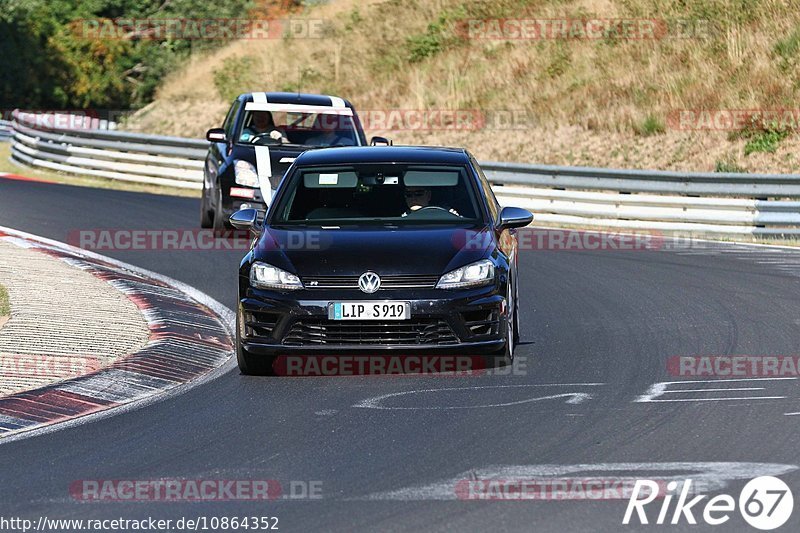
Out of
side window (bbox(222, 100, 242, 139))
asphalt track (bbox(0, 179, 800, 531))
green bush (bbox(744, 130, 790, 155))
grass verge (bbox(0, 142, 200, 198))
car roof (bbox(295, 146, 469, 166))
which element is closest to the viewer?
asphalt track (bbox(0, 179, 800, 531))

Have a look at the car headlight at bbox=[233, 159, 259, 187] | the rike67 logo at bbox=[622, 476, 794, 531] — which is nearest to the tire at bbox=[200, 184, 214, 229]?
the car headlight at bbox=[233, 159, 259, 187]

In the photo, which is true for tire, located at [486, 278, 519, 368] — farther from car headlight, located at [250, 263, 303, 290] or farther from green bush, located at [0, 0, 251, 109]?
green bush, located at [0, 0, 251, 109]

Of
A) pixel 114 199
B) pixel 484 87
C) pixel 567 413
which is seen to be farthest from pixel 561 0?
pixel 567 413

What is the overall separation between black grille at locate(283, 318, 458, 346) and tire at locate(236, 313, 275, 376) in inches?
17.6

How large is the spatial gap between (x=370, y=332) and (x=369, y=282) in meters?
0.33

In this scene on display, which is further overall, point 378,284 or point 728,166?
point 728,166

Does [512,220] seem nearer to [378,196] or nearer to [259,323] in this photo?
[378,196]

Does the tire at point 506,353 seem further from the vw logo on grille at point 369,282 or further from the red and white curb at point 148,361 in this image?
the red and white curb at point 148,361

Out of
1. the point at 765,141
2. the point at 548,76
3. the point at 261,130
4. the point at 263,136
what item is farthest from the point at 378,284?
the point at 548,76

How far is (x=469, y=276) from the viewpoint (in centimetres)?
1006

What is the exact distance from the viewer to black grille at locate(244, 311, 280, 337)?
10016 mm

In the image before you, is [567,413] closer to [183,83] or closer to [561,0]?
[561,0]

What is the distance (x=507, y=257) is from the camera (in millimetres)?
10711

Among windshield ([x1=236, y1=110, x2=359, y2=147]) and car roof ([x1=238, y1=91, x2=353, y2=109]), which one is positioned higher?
car roof ([x1=238, y1=91, x2=353, y2=109])
